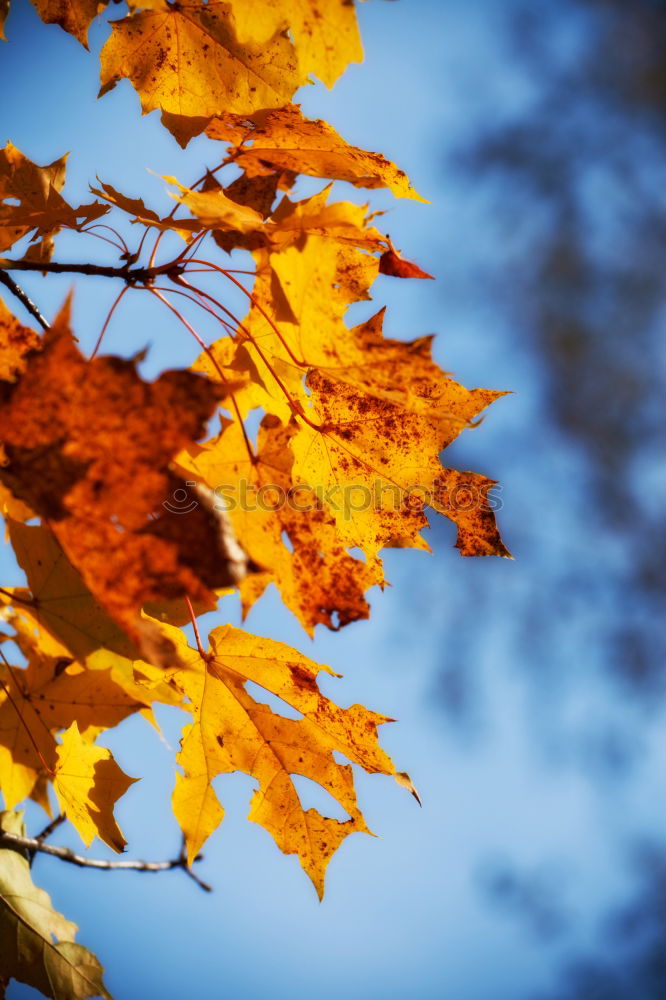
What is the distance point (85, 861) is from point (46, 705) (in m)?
0.44

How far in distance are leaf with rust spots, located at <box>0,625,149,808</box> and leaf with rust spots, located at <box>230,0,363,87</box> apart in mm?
814

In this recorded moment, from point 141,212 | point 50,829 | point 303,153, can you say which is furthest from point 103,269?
point 50,829

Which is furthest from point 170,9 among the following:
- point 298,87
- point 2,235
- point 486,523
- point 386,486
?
point 486,523

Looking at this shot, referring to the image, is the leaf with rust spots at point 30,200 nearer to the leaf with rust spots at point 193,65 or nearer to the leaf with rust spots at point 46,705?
the leaf with rust spots at point 193,65

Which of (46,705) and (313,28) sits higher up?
(313,28)

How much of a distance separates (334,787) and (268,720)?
5.0 inches

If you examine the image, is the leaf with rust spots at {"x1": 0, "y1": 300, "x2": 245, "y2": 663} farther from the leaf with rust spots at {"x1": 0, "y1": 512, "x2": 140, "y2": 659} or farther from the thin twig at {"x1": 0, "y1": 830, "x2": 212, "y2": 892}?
the thin twig at {"x1": 0, "y1": 830, "x2": 212, "y2": 892}

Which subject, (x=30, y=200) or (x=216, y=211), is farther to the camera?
(x=30, y=200)

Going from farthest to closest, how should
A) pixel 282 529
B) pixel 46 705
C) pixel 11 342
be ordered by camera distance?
pixel 46 705
pixel 282 529
pixel 11 342

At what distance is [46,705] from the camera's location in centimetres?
111

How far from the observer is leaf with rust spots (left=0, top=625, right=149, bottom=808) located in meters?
1.05

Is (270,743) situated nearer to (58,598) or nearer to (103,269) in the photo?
(58,598)

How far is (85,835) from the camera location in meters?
1.01

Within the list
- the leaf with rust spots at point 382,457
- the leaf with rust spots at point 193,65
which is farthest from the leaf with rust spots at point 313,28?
the leaf with rust spots at point 382,457
